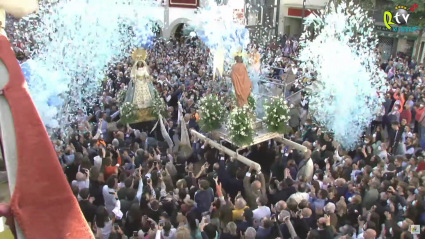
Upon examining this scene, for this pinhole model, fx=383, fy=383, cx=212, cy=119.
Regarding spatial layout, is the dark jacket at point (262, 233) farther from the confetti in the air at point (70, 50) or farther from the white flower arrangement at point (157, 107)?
the white flower arrangement at point (157, 107)

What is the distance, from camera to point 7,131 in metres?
1.63

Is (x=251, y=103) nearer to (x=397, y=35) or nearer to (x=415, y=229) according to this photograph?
(x=415, y=229)

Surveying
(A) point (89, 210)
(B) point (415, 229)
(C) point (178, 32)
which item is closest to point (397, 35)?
(C) point (178, 32)

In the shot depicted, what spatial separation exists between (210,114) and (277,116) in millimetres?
1541

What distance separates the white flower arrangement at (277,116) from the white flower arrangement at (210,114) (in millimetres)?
1094

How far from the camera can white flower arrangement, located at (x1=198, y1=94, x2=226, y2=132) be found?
29.1 feet

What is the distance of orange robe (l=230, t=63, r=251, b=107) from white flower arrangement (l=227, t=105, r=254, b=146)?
76 cm

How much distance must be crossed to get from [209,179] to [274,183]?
4.09 ft

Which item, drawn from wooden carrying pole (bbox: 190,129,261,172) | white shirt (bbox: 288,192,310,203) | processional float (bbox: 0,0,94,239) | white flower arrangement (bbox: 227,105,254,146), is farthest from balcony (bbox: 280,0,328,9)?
processional float (bbox: 0,0,94,239)

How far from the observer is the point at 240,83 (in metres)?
8.83

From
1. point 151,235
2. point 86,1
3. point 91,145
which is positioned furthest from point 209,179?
point 86,1

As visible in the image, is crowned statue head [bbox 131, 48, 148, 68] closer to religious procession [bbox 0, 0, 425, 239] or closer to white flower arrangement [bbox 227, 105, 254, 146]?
religious procession [bbox 0, 0, 425, 239]

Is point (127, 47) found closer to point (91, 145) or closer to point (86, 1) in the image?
point (86, 1)

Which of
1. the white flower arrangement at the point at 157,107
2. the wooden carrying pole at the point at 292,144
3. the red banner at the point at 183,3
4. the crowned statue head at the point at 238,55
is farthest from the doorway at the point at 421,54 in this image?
the white flower arrangement at the point at 157,107
